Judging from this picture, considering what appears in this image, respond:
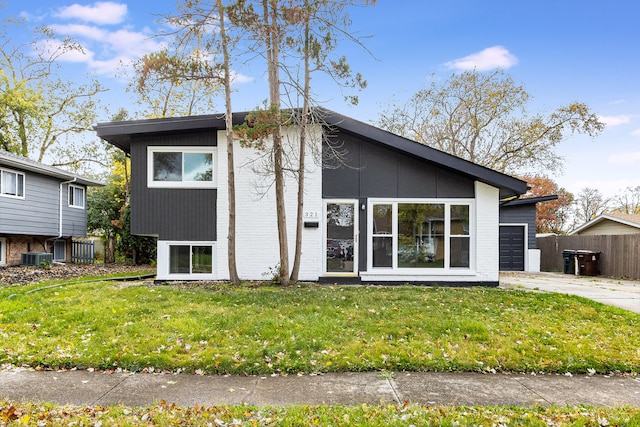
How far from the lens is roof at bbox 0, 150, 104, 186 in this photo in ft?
45.3

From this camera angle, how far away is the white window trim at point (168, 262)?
9.98 m

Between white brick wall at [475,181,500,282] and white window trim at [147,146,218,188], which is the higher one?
white window trim at [147,146,218,188]

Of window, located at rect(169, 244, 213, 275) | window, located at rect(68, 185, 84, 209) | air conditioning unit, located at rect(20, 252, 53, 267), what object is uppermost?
window, located at rect(68, 185, 84, 209)

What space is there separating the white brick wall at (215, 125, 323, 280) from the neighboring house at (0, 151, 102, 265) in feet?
30.2

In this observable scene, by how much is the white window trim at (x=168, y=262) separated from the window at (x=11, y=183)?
828 centimetres

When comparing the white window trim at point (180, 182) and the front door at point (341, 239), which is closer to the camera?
the white window trim at point (180, 182)

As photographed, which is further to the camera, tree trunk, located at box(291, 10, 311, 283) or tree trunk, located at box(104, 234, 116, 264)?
tree trunk, located at box(104, 234, 116, 264)

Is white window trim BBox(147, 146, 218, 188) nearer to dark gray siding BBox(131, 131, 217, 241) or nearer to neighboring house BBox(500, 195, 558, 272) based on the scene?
dark gray siding BBox(131, 131, 217, 241)

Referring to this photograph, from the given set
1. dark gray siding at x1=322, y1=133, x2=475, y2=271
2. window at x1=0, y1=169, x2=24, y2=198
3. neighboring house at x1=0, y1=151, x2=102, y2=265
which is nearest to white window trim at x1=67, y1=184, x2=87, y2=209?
neighboring house at x1=0, y1=151, x2=102, y2=265

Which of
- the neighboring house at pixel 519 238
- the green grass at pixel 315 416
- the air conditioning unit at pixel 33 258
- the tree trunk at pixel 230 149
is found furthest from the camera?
the neighboring house at pixel 519 238

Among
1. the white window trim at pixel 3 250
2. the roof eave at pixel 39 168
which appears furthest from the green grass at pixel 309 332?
the white window trim at pixel 3 250

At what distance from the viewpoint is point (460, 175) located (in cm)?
1009

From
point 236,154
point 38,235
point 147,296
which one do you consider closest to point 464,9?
point 236,154

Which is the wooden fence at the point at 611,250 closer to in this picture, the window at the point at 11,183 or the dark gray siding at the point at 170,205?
the dark gray siding at the point at 170,205
